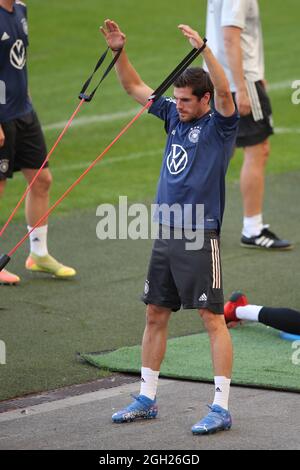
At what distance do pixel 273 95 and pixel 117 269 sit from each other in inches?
331

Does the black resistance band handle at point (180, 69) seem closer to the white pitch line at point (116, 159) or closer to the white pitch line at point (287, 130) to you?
the white pitch line at point (116, 159)

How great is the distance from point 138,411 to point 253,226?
4.20m

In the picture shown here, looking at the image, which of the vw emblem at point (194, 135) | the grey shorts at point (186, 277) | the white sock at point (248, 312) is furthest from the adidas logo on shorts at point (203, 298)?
the white sock at point (248, 312)

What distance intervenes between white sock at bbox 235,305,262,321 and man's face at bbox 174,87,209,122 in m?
1.86

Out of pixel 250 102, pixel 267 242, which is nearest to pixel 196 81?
pixel 250 102

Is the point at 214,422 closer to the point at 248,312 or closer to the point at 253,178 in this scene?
the point at 248,312

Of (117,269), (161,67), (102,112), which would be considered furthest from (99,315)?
(161,67)

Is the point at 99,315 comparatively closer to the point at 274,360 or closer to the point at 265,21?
the point at 274,360

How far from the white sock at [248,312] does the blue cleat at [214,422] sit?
5.48 ft

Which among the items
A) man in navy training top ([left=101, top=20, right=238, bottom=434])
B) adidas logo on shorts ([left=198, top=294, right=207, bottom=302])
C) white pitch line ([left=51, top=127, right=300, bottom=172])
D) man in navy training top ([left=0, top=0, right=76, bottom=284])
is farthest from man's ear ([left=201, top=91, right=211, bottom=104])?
white pitch line ([left=51, top=127, right=300, bottom=172])

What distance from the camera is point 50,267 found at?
9172mm

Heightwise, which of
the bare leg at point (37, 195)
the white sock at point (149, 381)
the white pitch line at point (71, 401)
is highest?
the bare leg at point (37, 195)

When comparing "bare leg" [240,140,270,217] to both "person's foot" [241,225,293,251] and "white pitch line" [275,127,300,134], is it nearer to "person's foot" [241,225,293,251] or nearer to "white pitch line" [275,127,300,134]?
"person's foot" [241,225,293,251]

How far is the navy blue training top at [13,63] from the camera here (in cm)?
874
